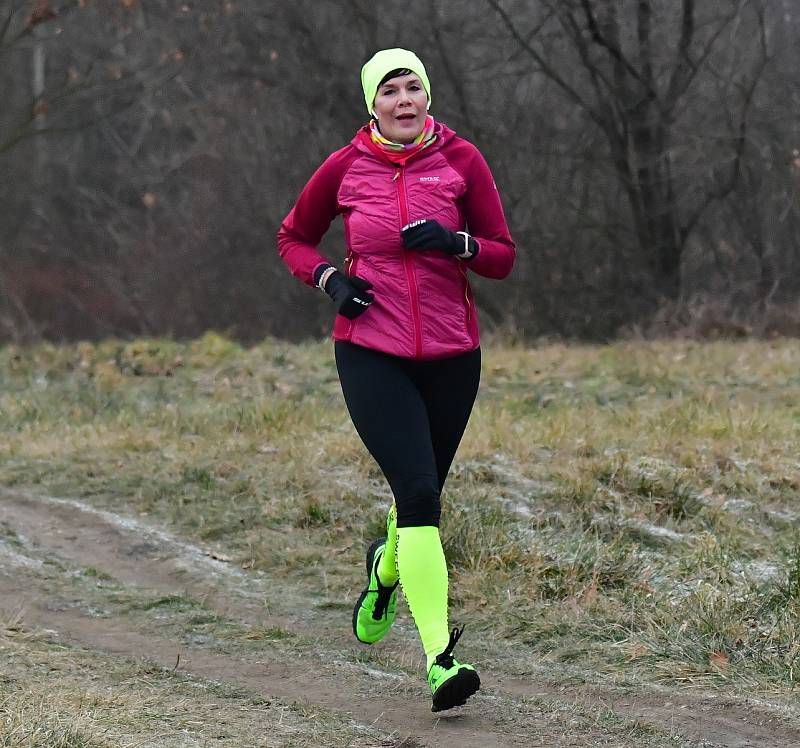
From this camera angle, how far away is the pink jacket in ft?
14.1

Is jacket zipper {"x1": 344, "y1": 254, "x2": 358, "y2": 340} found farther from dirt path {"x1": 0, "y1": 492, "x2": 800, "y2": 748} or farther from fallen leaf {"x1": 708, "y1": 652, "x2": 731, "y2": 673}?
fallen leaf {"x1": 708, "y1": 652, "x2": 731, "y2": 673}

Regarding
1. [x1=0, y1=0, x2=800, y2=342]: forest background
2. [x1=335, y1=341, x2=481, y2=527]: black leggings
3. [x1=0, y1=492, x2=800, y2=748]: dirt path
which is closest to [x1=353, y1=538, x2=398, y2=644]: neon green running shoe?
[x1=0, y1=492, x2=800, y2=748]: dirt path

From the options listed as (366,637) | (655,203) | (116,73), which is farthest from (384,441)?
(116,73)

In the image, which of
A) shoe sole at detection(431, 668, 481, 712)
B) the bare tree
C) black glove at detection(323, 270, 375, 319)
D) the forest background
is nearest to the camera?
shoe sole at detection(431, 668, 481, 712)

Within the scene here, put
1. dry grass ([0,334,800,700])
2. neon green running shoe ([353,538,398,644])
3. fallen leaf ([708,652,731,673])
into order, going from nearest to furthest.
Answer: fallen leaf ([708,652,731,673]) < neon green running shoe ([353,538,398,644]) < dry grass ([0,334,800,700])

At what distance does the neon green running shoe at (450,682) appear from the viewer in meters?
3.92

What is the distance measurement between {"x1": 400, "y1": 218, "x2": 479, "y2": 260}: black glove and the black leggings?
39 cm

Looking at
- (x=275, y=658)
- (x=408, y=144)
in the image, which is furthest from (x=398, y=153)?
(x=275, y=658)

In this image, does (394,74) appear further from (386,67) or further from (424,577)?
(424,577)

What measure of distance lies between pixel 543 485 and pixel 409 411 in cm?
273

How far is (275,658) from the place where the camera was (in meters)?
5.02

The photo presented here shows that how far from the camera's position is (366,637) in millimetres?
4891

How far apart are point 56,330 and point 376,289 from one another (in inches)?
1066

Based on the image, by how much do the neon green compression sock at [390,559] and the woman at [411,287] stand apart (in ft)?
1.07
